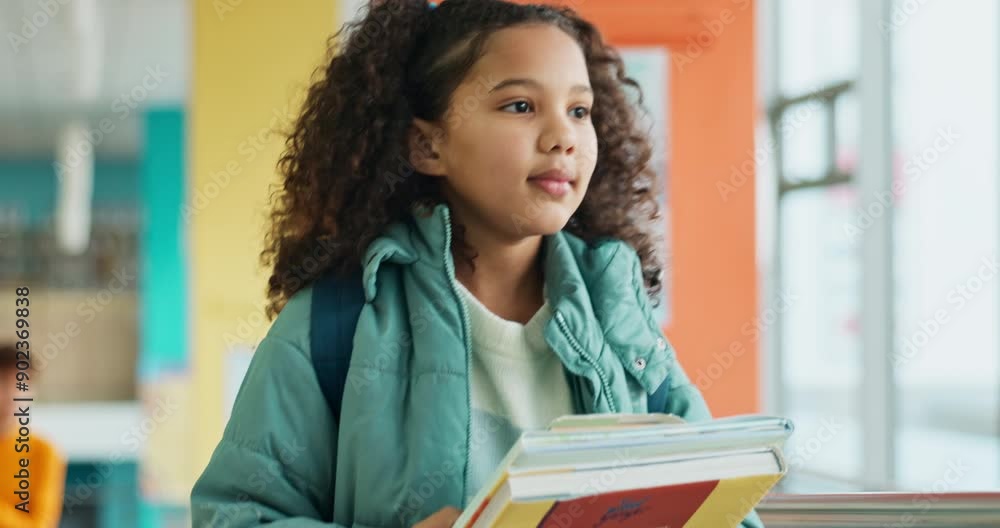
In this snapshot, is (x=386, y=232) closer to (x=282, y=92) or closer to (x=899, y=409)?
(x=282, y=92)

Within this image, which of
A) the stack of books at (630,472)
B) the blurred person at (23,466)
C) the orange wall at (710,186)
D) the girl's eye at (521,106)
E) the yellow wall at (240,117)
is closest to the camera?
the stack of books at (630,472)

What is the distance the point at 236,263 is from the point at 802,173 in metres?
2.76

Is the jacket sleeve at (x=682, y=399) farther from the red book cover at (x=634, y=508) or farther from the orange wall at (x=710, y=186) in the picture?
the orange wall at (x=710, y=186)

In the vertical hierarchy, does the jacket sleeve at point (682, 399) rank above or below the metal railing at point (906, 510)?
above

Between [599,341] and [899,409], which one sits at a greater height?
[599,341]

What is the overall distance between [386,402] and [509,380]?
143 millimetres

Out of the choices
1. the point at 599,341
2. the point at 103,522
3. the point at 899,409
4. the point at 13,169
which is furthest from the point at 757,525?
the point at 13,169

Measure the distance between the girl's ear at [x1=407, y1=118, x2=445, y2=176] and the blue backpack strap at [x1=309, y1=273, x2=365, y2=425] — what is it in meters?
0.19

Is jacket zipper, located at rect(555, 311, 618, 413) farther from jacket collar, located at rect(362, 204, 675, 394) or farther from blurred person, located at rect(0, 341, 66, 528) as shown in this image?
blurred person, located at rect(0, 341, 66, 528)

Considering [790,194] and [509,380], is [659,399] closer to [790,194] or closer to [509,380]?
[509,380]

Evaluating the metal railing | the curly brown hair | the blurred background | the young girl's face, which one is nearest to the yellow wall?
the blurred background

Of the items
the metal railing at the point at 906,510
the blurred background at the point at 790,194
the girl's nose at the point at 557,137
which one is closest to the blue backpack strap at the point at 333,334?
the girl's nose at the point at 557,137

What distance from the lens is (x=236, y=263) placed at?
4.17 metres

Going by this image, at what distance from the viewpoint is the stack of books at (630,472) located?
32.4 inches
